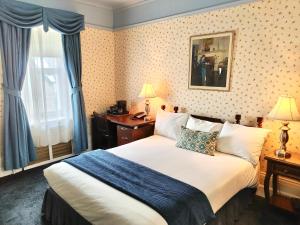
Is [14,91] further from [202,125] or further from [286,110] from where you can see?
[286,110]

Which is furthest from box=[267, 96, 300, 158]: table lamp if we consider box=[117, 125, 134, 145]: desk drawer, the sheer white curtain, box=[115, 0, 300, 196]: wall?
the sheer white curtain

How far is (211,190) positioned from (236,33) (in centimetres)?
193

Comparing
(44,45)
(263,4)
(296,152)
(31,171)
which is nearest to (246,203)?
(296,152)

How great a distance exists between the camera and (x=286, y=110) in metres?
2.16

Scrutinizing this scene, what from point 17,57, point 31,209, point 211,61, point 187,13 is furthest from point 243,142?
point 17,57

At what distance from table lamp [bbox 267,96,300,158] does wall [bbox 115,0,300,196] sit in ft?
0.74

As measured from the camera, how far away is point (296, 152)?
7.98 ft

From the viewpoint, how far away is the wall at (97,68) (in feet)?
12.5

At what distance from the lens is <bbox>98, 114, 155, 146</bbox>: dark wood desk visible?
326 centimetres

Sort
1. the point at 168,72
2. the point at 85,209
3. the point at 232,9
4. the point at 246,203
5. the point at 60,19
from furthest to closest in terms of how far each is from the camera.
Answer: the point at 168,72 < the point at 60,19 < the point at 232,9 < the point at 246,203 < the point at 85,209

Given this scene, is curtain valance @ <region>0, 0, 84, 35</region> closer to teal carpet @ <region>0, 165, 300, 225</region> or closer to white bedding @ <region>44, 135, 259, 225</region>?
white bedding @ <region>44, 135, 259, 225</region>

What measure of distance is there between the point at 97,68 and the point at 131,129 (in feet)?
4.81

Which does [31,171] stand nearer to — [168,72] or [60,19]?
[60,19]

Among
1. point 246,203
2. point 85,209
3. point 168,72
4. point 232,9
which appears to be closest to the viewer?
point 85,209
